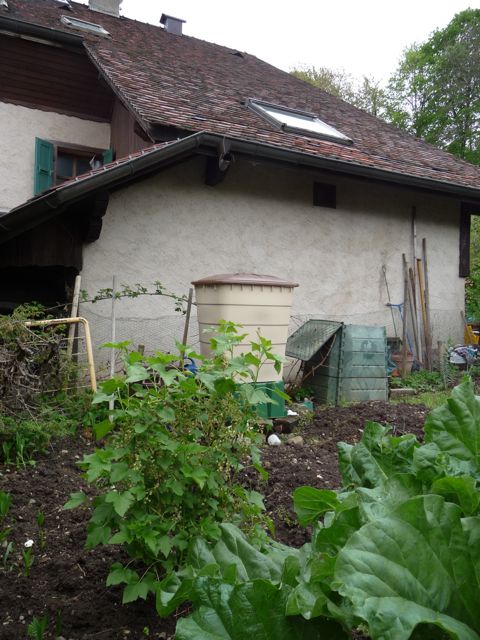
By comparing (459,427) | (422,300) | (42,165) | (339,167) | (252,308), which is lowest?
(459,427)

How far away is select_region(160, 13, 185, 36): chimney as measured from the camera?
13.0m

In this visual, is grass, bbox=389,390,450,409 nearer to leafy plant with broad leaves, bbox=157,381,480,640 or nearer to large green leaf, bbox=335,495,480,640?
leafy plant with broad leaves, bbox=157,381,480,640

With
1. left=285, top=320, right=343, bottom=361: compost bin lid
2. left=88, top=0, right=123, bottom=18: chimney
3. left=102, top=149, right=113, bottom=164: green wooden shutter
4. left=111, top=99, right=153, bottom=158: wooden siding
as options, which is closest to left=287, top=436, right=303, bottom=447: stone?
left=285, top=320, right=343, bottom=361: compost bin lid

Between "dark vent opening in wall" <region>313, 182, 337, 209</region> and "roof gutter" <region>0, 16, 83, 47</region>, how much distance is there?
4.69m

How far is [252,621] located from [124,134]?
8.82 m

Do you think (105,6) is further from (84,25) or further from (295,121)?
(295,121)

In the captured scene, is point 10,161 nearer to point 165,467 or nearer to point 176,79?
point 176,79

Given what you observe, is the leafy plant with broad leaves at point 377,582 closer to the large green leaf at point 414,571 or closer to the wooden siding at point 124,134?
the large green leaf at point 414,571

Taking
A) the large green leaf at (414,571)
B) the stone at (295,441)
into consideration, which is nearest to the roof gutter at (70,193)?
the stone at (295,441)

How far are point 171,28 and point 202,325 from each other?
1049cm

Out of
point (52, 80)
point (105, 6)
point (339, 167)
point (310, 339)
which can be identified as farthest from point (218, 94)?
point (105, 6)

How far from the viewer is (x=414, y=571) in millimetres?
730

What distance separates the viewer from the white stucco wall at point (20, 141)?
342 inches

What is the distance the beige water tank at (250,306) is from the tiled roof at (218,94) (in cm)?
277
